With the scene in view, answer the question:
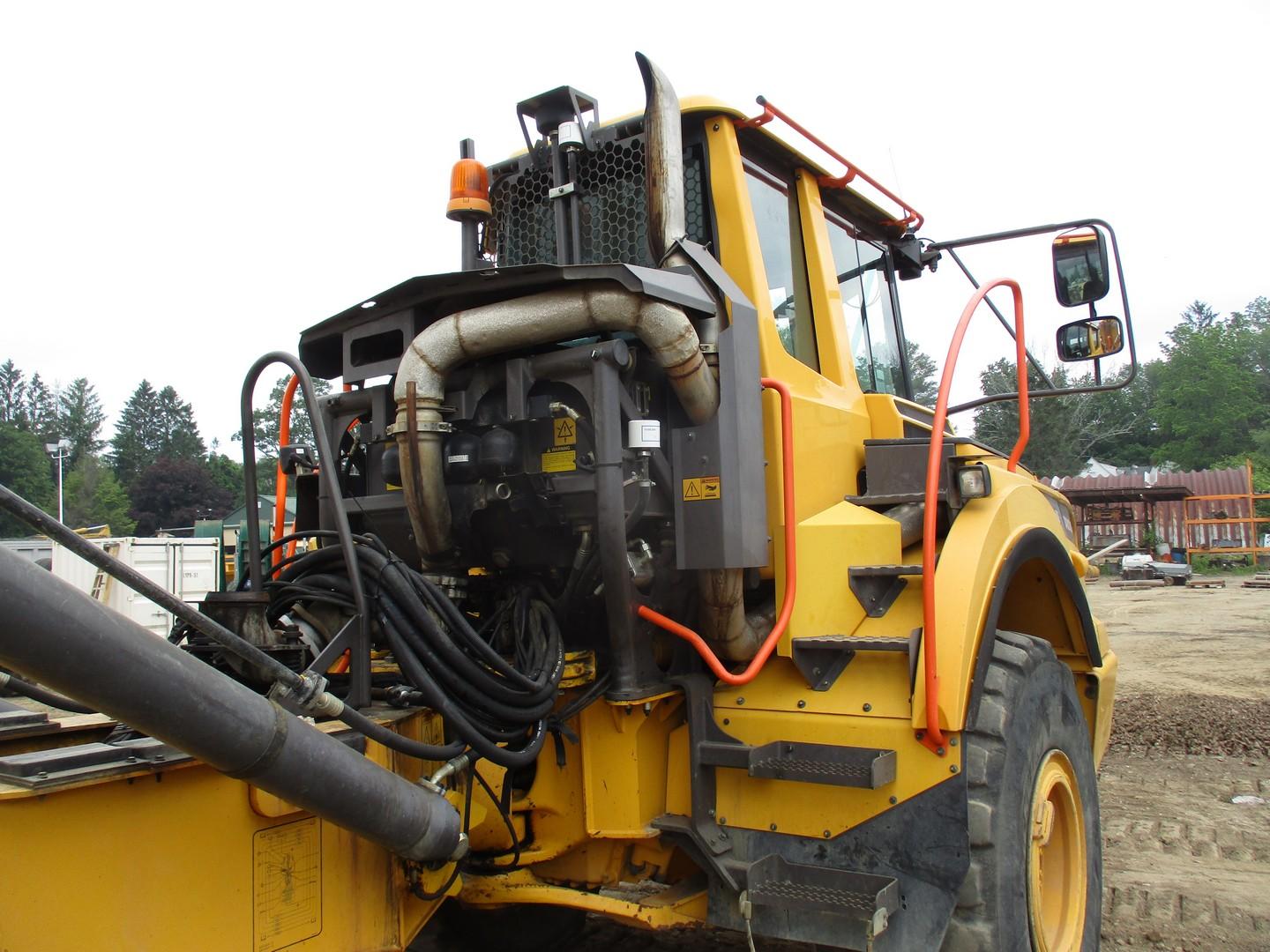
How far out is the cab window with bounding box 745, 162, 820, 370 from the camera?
11.5ft

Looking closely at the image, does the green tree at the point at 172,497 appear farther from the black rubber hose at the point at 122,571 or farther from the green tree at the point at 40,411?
the black rubber hose at the point at 122,571

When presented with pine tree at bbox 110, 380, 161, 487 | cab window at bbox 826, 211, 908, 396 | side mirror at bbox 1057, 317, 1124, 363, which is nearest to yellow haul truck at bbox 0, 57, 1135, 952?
side mirror at bbox 1057, 317, 1124, 363

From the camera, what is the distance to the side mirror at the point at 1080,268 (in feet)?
12.1

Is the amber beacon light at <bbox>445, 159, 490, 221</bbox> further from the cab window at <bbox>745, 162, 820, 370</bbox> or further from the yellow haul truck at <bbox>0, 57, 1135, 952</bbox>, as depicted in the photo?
the cab window at <bbox>745, 162, 820, 370</bbox>

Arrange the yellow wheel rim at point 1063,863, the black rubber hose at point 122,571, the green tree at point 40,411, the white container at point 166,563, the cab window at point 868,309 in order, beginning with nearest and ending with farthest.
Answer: the black rubber hose at point 122,571, the yellow wheel rim at point 1063,863, the cab window at point 868,309, the white container at point 166,563, the green tree at point 40,411

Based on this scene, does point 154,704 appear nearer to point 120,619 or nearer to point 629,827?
point 120,619

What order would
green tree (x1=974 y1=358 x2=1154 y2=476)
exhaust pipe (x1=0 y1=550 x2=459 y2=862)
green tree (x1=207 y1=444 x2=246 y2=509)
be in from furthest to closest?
green tree (x1=207 y1=444 x2=246 y2=509) → green tree (x1=974 y1=358 x2=1154 y2=476) → exhaust pipe (x1=0 y1=550 x2=459 y2=862)

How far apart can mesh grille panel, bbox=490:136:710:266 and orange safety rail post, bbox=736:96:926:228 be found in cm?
24

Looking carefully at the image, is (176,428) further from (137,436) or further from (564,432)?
(564,432)

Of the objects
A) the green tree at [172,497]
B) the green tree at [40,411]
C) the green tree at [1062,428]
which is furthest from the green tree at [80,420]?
the green tree at [1062,428]

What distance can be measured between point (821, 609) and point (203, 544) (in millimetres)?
16087

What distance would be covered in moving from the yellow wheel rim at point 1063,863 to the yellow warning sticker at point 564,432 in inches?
72.0

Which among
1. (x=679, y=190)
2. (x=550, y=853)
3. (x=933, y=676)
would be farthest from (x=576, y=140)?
(x=550, y=853)

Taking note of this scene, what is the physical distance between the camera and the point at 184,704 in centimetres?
174
